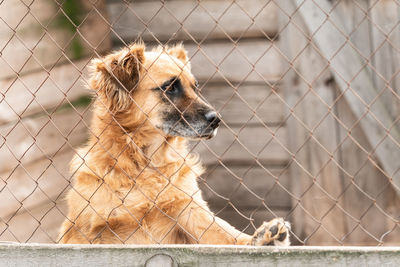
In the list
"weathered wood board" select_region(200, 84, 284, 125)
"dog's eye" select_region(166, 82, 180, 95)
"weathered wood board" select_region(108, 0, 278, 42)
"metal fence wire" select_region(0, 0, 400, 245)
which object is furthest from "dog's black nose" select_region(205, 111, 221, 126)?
"weathered wood board" select_region(200, 84, 284, 125)

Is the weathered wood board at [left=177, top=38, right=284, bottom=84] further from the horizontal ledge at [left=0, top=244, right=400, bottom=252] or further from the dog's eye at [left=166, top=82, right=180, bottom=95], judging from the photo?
the horizontal ledge at [left=0, top=244, right=400, bottom=252]

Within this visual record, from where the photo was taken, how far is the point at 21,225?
15.5 ft

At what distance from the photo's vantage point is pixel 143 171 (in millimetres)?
3258

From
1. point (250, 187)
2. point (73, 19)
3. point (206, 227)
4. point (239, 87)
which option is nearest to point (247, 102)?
point (239, 87)

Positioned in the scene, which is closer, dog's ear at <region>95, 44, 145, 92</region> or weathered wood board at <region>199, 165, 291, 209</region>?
dog's ear at <region>95, 44, 145, 92</region>

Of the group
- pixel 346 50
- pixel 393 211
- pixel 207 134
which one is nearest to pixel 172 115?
pixel 207 134

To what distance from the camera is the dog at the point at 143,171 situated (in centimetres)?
301

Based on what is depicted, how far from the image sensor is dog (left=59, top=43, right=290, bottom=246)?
3012 millimetres

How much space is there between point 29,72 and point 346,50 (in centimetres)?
265

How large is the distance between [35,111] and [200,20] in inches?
69.0

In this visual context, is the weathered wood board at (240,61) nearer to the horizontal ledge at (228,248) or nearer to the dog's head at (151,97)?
the dog's head at (151,97)

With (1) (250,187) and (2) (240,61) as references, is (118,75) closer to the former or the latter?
(2) (240,61)

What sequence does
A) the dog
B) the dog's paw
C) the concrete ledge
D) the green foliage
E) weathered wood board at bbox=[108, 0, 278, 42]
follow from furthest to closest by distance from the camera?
1. weathered wood board at bbox=[108, 0, 278, 42]
2. the green foliage
3. the dog
4. the dog's paw
5. the concrete ledge

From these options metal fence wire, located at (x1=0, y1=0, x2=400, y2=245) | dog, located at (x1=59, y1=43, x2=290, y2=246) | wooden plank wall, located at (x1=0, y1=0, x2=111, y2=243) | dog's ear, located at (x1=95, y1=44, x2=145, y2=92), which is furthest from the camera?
metal fence wire, located at (x1=0, y1=0, x2=400, y2=245)
